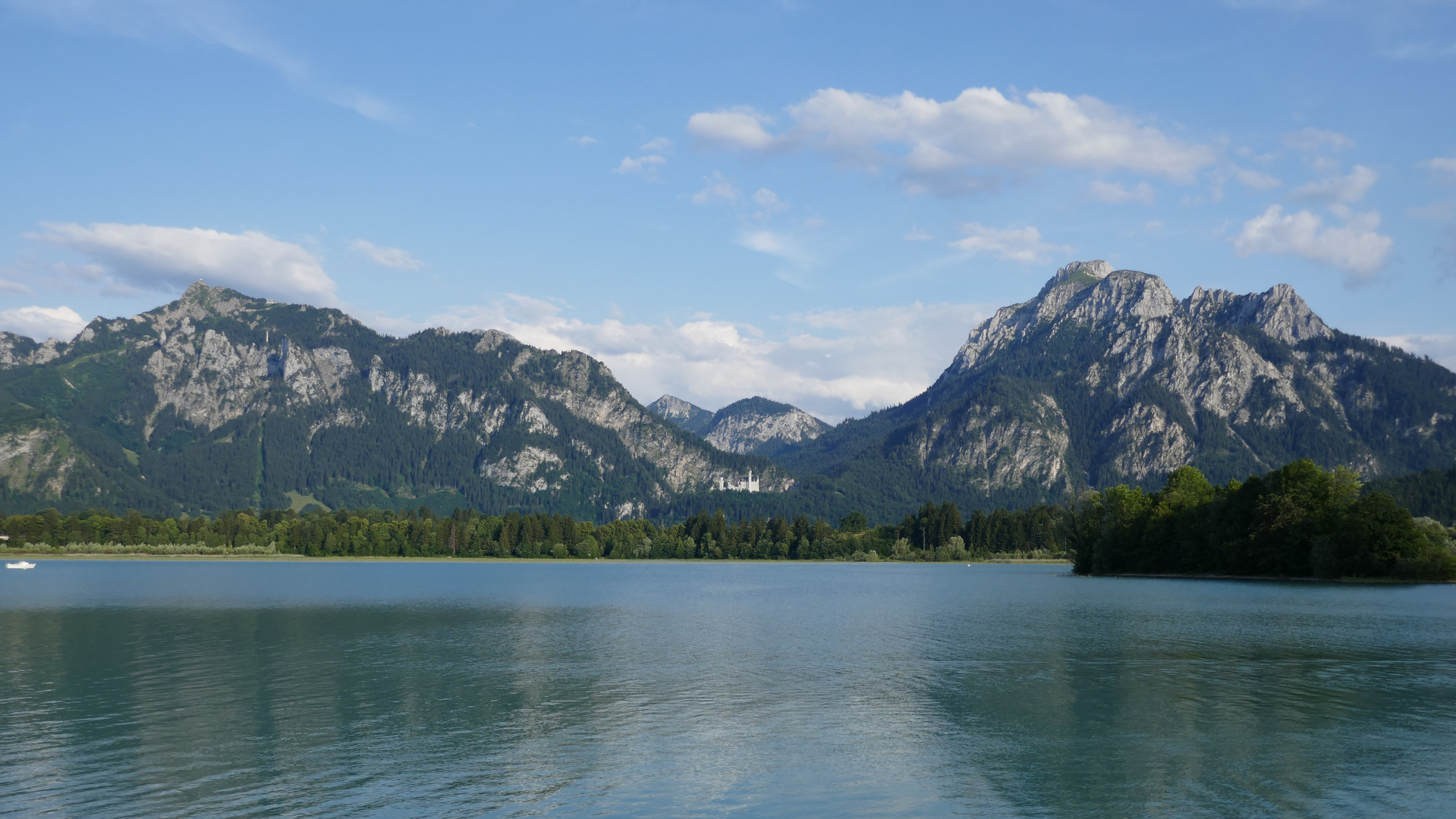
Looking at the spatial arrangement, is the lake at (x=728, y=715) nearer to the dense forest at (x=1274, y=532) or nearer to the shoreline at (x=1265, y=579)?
the dense forest at (x=1274, y=532)

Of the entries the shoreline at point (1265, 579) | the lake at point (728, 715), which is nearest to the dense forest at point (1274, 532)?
the shoreline at point (1265, 579)

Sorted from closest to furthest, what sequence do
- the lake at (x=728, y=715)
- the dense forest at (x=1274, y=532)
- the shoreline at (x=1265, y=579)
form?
the lake at (x=728, y=715) < the dense forest at (x=1274, y=532) < the shoreline at (x=1265, y=579)

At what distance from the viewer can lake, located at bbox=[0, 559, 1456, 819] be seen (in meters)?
29.9

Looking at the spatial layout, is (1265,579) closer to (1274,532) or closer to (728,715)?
(1274,532)

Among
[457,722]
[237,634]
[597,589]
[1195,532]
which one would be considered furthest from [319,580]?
[1195,532]

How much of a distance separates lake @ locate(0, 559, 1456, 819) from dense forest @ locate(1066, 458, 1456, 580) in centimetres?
5853

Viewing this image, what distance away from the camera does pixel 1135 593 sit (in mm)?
128875

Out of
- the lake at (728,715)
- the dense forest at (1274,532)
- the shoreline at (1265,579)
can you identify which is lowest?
the shoreline at (1265,579)

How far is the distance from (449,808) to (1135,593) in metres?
119

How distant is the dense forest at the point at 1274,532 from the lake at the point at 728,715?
2304 inches

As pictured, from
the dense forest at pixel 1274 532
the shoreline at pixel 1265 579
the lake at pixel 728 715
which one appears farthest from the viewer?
the shoreline at pixel 1265 579

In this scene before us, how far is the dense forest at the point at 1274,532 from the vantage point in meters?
139

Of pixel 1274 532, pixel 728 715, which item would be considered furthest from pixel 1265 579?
pixel 728 715

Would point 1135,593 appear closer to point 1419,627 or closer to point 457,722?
point 1419,627
